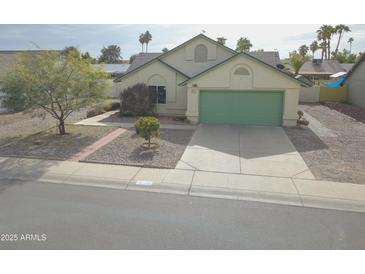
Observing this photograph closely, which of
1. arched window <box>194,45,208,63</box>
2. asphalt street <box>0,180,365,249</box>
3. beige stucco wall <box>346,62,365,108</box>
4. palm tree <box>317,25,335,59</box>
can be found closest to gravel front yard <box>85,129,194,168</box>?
asphalt street <box>0,180,365,249</box>

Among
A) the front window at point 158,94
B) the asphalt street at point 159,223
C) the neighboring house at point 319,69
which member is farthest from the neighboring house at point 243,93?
the neighboring house at point 319,69

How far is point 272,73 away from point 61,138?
11.0 m

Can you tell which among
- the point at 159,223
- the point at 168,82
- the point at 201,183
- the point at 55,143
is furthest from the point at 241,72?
the point at 159,223

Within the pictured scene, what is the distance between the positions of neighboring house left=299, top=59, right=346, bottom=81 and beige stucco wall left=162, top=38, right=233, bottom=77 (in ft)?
92.3

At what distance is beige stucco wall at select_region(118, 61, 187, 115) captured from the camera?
658 inches

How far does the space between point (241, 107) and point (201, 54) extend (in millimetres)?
5854

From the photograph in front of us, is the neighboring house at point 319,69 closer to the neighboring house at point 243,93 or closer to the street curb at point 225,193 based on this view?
the neighboring house at point 243,93

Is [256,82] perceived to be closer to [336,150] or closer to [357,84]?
[336,150]

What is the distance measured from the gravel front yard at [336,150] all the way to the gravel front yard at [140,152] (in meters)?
4.52

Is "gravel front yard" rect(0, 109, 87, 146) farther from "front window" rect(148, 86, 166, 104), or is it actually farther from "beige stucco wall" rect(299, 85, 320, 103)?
"beige stucco wall" rect(299, 85, 320, 103)

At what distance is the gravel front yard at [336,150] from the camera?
24.3ft

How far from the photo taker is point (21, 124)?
14359mm

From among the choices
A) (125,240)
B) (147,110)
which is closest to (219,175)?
(125,240)

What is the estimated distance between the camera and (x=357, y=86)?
2261 centimetres
